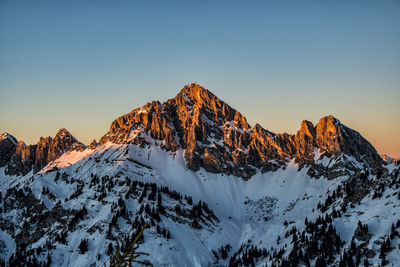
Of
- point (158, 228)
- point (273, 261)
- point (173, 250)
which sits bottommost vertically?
point (273, 261)

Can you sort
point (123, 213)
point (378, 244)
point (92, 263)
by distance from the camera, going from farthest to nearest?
point (123, 213)
point (92, 263)
point (378, 244)

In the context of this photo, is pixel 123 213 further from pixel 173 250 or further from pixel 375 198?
pixel 375 198

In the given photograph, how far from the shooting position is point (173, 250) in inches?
7146

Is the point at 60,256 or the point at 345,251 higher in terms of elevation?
the point at 60,256

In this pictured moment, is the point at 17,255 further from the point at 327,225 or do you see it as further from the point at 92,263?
the point at 327,225

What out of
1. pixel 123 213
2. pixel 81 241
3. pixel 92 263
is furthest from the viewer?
pixel 123 213

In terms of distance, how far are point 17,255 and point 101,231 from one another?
139 feet

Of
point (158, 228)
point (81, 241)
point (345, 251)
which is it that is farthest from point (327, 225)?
point (81, 241)

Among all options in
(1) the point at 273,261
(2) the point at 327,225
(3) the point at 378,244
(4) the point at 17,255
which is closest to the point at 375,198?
(2) the point at 327,225

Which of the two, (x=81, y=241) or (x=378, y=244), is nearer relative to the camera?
(x=378, y=244)

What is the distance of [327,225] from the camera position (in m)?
178

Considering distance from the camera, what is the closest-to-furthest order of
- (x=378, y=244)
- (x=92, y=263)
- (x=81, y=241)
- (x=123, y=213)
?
(x=378, y=244) → (x=92, y=263) → (x=81, y=241) → (x=123, y=213)

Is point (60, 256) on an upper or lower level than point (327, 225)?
upper

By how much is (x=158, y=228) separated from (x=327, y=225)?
A: 8389 centimetres
